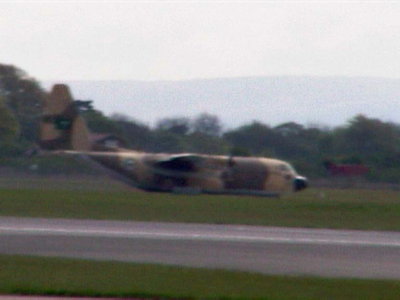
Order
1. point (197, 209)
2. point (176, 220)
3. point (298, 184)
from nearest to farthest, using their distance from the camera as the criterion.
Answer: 1. point (176, 220)
2. point (197, 209)
3. point (298, 184)

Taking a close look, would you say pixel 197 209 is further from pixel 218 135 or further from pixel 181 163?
pixel 218 135

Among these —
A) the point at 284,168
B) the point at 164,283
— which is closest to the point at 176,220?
the point at 164,283

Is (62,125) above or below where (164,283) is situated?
above

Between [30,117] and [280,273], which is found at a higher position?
[30,117]

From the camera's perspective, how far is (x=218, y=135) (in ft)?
297

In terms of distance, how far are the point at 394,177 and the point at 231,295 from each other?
1932 inches

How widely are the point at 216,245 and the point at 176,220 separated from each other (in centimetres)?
880

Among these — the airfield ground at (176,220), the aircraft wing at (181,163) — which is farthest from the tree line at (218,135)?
the aircraft wing at (181,163)

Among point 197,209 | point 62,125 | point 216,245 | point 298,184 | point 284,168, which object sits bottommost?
point 216,245

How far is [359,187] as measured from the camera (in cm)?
5559

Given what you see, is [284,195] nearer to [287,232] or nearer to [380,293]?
[287,232]

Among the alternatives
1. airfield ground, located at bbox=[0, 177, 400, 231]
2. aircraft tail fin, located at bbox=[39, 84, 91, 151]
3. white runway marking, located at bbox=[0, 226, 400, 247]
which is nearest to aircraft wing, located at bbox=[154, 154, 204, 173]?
airfield ground, located at bbox=[0, 177, 400, 231]

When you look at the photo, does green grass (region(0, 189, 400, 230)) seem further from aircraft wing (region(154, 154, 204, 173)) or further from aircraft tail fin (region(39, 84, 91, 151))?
aircraft tail fin (region(39, 84, 91, 151))

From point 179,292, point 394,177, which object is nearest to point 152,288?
point 179,292
